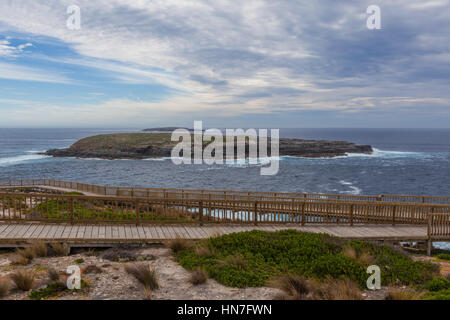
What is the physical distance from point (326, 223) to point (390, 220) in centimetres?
354

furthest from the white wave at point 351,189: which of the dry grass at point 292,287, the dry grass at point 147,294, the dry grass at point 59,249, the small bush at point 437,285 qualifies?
the dry grass at point 147,294

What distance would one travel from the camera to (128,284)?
24.7 feet

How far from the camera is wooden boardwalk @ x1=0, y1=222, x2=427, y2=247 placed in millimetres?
10469

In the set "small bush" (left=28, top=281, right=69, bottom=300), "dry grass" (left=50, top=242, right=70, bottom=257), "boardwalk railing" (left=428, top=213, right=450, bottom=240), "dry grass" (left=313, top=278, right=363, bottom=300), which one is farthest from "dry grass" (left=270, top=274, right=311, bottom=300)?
"boardwalk railing" (left=428, top=213, right=450, bottom=240)

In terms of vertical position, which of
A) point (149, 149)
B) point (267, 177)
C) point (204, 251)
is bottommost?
point (267, 177)

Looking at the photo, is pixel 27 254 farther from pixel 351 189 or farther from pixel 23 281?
pixel 351 189

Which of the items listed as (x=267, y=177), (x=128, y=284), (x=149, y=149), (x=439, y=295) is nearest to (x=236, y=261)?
(x=128, y=284)

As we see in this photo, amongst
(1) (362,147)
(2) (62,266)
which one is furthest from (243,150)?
(2) (62,266)

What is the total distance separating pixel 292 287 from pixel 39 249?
25.5ft

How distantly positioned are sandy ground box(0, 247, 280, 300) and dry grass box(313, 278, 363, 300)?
933 mm

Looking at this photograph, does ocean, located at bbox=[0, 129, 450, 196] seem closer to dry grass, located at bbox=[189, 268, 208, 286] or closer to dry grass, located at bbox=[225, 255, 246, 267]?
dry grass, located at bbox=[225, 255, 246, 267]

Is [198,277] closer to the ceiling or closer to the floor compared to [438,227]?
closer to the ceiling

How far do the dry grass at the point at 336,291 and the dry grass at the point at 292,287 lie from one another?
8.8 inches

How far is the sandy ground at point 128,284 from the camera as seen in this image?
273 inches
